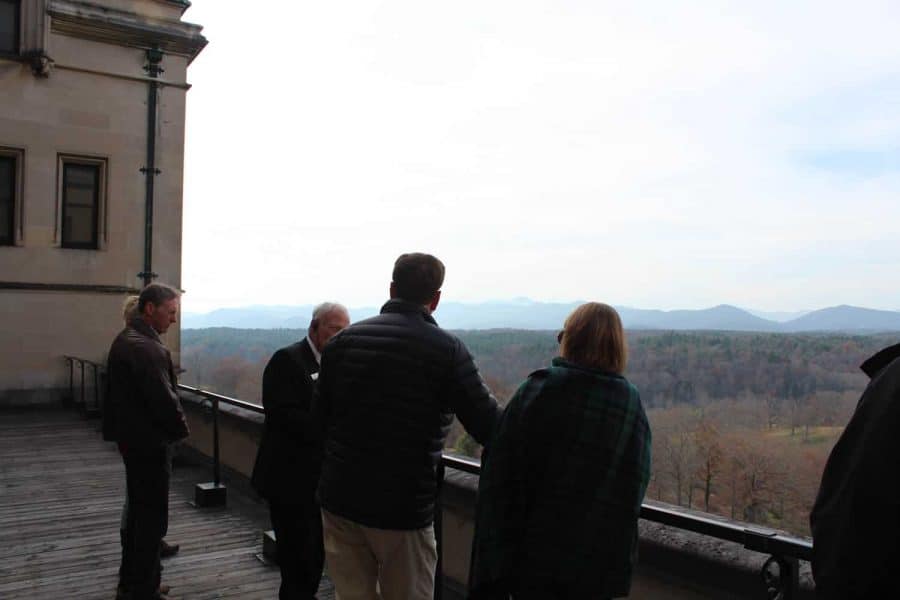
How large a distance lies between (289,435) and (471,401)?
1.35 m

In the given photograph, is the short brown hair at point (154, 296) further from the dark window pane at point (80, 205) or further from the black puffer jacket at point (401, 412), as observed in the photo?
the dark window pane at point (80, 205)

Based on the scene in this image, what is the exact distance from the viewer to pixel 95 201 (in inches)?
570

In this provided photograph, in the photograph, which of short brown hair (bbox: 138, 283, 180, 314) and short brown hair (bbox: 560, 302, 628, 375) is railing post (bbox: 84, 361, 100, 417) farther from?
short brown hair (bbox: 560, 302, 628, 375)

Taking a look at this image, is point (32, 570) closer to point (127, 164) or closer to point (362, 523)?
point (362, 523)

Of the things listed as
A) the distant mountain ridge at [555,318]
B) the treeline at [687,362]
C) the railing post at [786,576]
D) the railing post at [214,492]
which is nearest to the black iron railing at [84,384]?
the railing post at [214,492]

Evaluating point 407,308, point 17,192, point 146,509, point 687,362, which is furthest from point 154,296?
point 687,362

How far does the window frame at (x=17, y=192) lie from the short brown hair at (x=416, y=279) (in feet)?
42.8

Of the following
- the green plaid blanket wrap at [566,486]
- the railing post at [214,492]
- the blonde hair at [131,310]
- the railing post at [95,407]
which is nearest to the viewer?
the green plaid blanket wrap at [566,486]

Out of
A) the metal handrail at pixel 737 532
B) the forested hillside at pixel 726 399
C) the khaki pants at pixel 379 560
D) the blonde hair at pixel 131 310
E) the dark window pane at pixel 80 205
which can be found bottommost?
the forested hillside at pixel 726 399

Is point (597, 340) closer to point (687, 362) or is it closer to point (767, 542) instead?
point (767, 542)

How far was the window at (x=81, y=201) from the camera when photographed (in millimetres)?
14156

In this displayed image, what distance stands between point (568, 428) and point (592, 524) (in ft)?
0.91

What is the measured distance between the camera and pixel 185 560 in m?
5.40

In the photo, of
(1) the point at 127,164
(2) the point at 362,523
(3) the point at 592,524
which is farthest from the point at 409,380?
(1) the point at 127,164
